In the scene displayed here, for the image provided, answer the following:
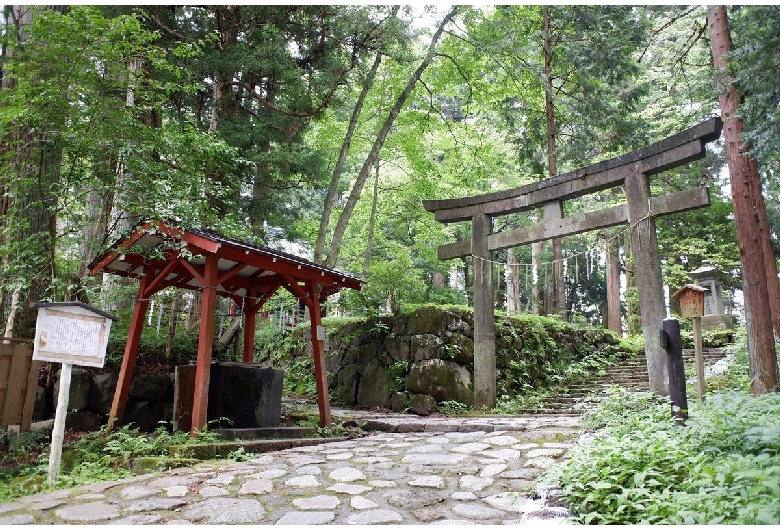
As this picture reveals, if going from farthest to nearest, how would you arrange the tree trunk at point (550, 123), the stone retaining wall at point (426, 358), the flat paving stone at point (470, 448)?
the tree trunk at point (550, 123), the stone retaining wall at point (426, 358), the flat paving stone at point (470, 448)

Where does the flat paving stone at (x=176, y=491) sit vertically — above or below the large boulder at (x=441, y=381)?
below

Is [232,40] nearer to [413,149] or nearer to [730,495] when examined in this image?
[413,149]

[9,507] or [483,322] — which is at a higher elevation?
[483,322]

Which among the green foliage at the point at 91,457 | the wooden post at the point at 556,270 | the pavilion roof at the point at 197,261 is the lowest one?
the green foliage at the point at 91,457

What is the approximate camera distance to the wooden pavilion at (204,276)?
6.67 m

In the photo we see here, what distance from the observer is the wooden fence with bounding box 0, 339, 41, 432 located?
587 centimetres

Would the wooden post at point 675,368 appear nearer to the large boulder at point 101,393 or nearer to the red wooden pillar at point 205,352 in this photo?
the red wooden pillar at point 205,352

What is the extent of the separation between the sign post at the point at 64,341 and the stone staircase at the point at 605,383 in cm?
693

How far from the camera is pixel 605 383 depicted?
428 inches

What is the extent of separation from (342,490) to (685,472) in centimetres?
258

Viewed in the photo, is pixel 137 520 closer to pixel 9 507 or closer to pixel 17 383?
pixel 9 507

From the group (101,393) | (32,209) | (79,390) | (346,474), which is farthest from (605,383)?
(32,209)

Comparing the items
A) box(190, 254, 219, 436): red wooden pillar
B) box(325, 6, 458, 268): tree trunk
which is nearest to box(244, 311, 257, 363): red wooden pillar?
box(190, 254, 219, 436): red wooden pillar

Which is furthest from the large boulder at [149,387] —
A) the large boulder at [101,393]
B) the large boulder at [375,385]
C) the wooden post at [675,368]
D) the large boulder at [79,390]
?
the wooden post at [675,368]
